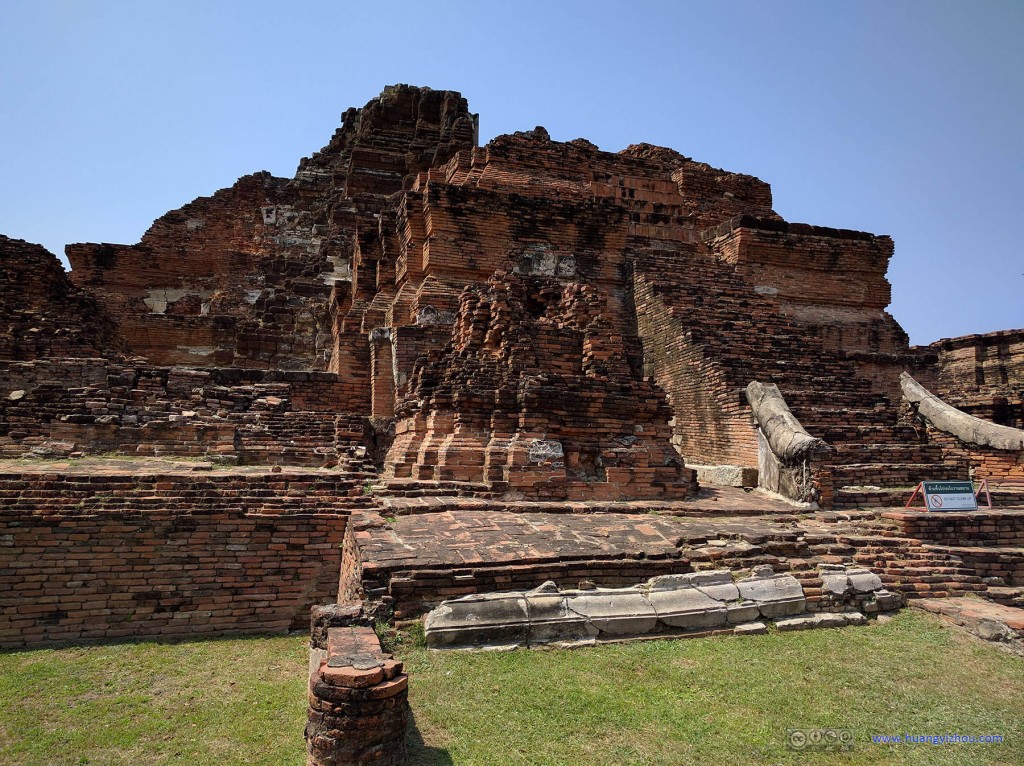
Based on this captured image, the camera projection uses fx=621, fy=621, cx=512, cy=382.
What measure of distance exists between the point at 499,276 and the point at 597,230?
186 inches

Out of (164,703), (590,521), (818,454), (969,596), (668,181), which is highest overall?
(668,181)

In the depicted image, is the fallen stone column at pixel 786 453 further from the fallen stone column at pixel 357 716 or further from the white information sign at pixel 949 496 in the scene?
the fallen stone column at pixel 357 716

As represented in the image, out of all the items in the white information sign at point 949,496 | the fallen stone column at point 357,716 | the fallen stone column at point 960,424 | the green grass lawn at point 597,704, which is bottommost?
the green grass lawn at point 597,704

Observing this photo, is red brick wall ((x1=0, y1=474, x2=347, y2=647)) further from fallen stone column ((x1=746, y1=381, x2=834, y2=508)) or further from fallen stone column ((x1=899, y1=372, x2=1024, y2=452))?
fallen stone column ((x1=899, y1=372, x2=1024, y2=452))

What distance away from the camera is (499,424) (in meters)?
8.07

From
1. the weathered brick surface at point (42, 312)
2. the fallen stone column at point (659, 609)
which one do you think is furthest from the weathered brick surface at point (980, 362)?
the weathered brick surface at point (42, 312)

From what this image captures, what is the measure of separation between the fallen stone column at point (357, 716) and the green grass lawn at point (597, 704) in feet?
0.68

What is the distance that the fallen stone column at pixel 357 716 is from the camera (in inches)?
124

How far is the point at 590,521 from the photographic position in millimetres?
6648

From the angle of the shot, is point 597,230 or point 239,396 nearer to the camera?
point 239,396

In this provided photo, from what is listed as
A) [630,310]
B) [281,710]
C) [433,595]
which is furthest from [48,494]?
[630,310]

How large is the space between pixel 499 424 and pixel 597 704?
4560 mm

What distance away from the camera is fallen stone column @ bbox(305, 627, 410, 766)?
3152 mm

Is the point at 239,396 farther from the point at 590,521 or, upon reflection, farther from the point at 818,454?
the point at 818,454
